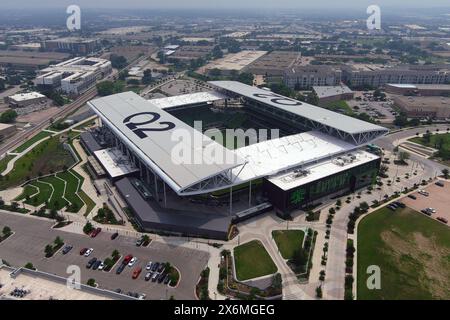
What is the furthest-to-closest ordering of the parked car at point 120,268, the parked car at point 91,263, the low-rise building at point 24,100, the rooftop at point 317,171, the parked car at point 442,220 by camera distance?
the low-rise building at point 24,100 → the rooftop at point 317,171 → the parked car at point 442,220 → the parked car at point 91,263 → the parked car at point 120,268

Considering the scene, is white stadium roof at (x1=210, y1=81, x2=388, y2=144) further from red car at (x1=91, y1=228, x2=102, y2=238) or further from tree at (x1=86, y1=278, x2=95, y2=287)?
tree at (x1=86, y1=278, x2=95, y2=287)

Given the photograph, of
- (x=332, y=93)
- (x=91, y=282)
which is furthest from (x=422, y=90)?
(x=91, y=282)

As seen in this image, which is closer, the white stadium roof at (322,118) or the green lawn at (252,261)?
the green lawn at (252,261)

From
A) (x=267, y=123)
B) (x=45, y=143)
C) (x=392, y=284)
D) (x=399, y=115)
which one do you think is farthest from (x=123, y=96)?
(x=399, y=115)

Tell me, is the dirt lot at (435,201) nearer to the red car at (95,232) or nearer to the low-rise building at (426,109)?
the low-rise building at (426,109)

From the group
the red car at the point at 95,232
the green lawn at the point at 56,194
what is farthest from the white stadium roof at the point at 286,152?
the green lawn at the point at 56,194

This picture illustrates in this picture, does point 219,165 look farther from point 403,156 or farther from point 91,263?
point 403,156
